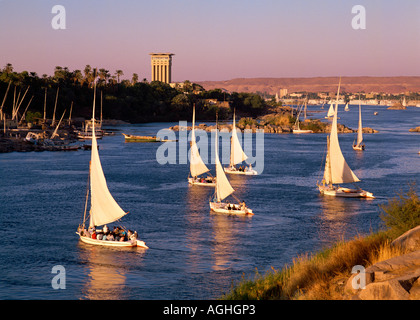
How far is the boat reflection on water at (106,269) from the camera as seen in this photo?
24567mm

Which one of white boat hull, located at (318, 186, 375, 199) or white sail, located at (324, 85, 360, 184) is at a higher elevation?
white sail, located at (324, 85, 360, 184)

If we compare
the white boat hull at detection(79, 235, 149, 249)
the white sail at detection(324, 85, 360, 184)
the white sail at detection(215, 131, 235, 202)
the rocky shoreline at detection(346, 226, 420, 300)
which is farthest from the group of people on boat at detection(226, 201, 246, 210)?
the rocky shoreline at detection(346, 226, 420, 300)

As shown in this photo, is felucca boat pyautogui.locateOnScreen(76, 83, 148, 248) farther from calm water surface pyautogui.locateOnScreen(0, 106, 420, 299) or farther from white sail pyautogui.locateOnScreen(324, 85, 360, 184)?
white sail pyautogui.locateOnScreen(324, 85, 360, 184)

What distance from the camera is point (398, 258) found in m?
14.2

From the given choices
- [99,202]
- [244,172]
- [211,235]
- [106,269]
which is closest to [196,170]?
[244,172]

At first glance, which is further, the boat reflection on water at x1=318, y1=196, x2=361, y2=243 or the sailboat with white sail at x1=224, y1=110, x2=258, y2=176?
the sailboat with white sail at x1=224, y1=110, x2=258, y2=176

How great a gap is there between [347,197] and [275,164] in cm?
2543

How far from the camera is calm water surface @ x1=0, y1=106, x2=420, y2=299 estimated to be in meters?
26.4

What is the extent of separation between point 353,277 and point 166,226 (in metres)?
25.3

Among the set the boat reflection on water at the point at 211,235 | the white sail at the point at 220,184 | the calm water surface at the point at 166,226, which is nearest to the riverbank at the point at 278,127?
the calm water surface at the point at 166,226

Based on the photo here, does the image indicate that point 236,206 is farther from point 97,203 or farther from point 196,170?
point 196,170

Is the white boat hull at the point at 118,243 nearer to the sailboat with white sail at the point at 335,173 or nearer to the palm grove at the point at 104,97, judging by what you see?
the sailboat with white sail at the point at 335,173

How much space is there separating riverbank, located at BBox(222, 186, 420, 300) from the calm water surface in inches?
352
